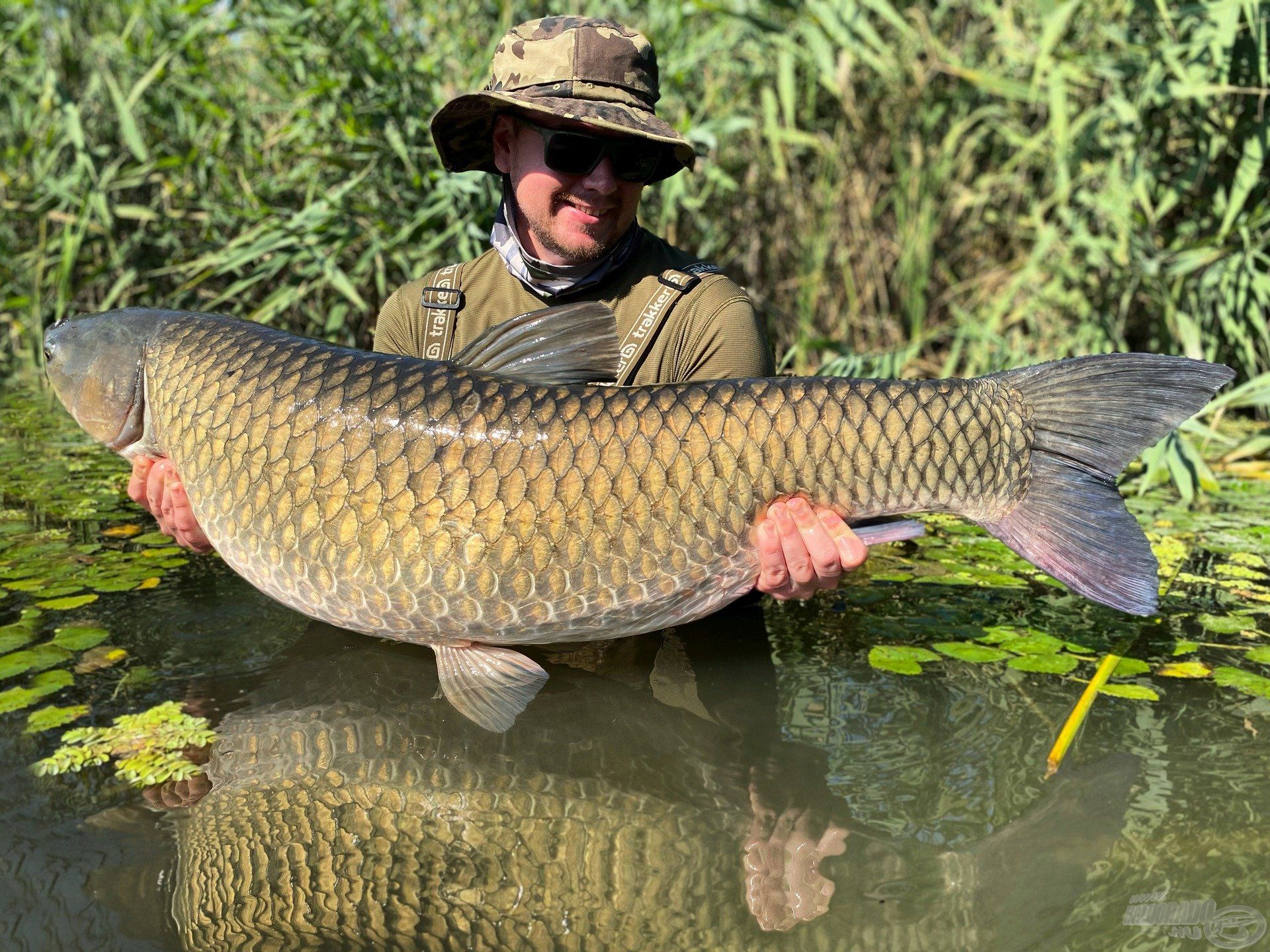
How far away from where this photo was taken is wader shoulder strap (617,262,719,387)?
2.47m

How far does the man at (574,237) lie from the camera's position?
2.38 metres

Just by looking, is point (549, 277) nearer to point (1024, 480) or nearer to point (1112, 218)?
point (1024, 480)

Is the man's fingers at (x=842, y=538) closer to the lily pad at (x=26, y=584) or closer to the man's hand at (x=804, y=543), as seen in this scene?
the man's hand at (x=804, y=543)

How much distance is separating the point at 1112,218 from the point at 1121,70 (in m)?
0.54

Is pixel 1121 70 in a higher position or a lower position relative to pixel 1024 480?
higher

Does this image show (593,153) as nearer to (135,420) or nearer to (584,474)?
(584,474)

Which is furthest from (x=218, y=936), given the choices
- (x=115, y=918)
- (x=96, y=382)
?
(x=96, y=382)

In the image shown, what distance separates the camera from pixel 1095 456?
1.97m

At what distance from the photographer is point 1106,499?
1976 mm

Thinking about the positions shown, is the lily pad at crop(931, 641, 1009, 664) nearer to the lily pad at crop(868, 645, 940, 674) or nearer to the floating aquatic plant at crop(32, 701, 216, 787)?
the lily pad at crop(868, 645, 940, 674)

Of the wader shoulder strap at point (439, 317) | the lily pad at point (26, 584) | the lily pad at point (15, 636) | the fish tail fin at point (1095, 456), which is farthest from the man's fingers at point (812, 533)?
the lily pad at point (26, 584)

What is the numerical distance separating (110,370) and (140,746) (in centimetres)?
72

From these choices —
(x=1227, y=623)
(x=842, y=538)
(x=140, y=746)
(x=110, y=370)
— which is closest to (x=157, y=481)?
(x=110, y=370)

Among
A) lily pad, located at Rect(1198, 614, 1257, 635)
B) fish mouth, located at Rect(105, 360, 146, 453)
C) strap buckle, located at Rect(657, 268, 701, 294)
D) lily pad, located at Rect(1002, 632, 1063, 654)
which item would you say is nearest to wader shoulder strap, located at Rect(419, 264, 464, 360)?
strap buckle, located at Rect(657, 268, 701, 294)
